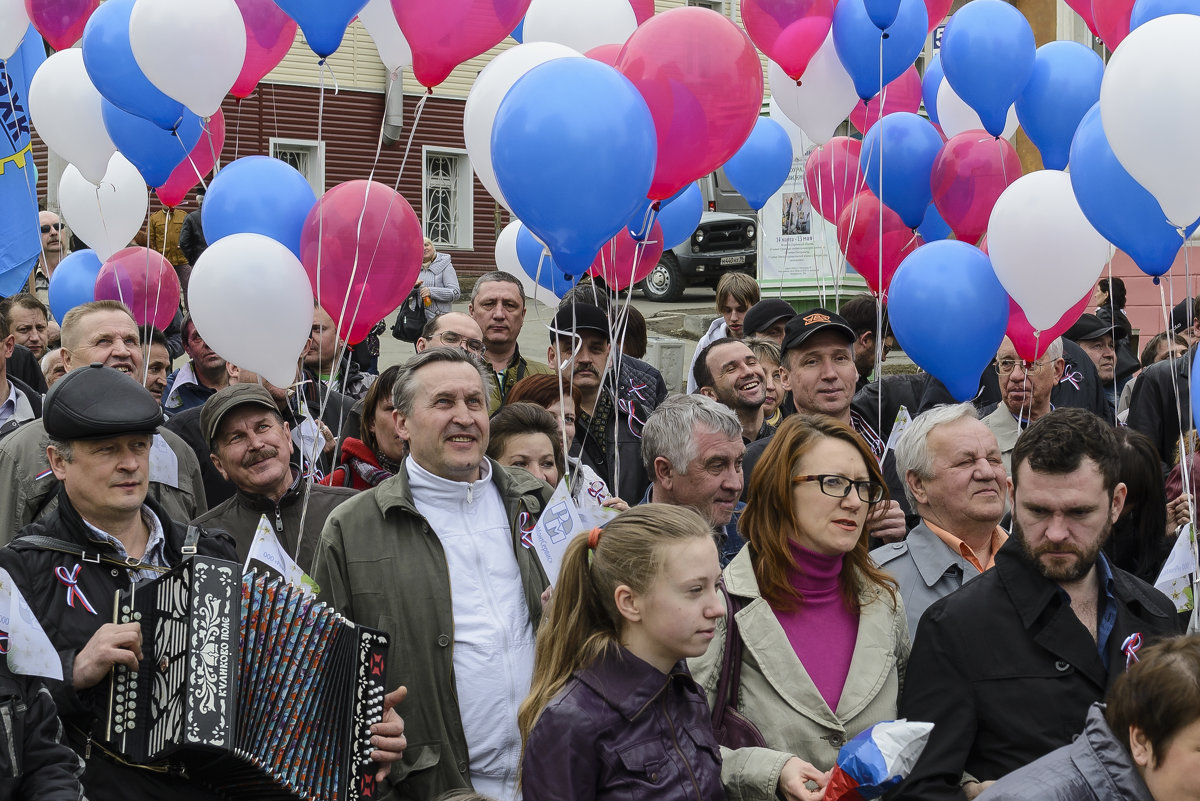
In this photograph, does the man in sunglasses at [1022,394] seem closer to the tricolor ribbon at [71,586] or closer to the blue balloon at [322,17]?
the blue balloon at [322,17]

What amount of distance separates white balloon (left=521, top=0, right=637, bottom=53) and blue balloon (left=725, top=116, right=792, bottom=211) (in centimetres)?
226

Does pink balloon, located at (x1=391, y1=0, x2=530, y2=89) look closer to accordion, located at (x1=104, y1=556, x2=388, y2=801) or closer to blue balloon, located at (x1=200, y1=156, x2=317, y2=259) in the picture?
blue balloon, located at (x1=200, y1=156, x2=317, y2=259)

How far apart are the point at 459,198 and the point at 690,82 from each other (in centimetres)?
1874

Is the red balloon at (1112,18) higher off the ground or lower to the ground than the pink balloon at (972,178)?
higher

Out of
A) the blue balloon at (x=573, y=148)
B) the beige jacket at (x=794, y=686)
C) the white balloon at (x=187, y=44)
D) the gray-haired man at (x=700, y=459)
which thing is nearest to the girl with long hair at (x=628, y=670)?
the beige jacket at (x=794, y=686)

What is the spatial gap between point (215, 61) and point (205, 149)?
1689 millimetres

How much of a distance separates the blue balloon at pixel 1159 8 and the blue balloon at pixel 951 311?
118cm

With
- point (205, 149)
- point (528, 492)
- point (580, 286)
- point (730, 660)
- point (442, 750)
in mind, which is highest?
point (205, 149)

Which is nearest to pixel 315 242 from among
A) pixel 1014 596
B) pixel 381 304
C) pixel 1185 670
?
pixel 381 304

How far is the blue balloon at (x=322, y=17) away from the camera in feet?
17.3

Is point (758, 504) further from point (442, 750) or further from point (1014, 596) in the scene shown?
point (442, 750)

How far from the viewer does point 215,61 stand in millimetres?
5902

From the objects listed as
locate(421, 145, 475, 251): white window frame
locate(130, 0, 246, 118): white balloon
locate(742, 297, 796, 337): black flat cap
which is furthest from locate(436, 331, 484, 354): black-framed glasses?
locate(421, 145, 475, 251): white window frame

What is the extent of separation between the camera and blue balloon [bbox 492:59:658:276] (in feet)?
14.8
